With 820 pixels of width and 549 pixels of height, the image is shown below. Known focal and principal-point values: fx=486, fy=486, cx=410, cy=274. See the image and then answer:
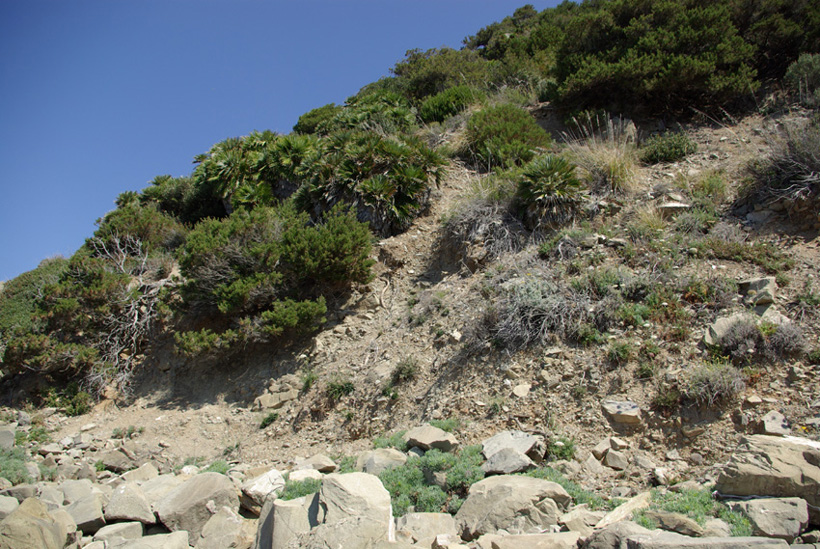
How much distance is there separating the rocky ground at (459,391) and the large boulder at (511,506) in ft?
0.14

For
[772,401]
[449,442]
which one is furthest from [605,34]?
[449,442]

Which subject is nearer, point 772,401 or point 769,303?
point 772,401

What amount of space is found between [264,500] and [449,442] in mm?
2007

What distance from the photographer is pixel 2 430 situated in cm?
693

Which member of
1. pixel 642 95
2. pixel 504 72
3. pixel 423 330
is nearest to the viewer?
pixel 423 330

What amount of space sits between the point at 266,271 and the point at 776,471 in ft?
24.9

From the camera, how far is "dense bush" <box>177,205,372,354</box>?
8.20 m

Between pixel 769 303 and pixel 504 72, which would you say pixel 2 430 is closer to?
pixel 769 303

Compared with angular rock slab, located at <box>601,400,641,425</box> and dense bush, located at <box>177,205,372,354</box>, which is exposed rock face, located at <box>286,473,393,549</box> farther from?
dense bush, located at <box>177,205,372,354</box>

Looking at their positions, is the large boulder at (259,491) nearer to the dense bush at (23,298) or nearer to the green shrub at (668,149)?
the dense bush at (23,298)

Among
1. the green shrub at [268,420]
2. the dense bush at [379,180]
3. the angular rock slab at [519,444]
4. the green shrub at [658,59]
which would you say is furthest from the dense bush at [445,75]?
the angular rock slab at [519,444]

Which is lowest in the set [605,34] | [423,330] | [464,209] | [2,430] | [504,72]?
[2,430]

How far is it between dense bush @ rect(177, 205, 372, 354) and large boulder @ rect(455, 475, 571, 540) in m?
4.81

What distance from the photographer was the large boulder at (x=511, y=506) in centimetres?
380
